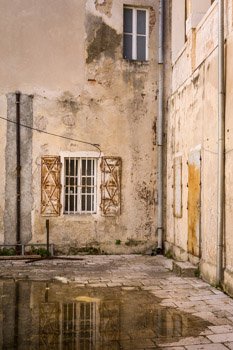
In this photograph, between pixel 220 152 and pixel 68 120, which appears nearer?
pixel 220 152

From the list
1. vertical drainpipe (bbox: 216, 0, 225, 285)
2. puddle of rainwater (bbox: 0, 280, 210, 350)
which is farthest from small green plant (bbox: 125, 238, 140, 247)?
vertical drainpipe (bbox: 216, 0, 225, 285)

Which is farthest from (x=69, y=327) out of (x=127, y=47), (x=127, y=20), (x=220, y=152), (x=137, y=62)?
(x=127, y=20)

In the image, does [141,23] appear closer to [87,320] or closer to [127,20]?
[127,20]

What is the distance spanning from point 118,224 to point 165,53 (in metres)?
5.01

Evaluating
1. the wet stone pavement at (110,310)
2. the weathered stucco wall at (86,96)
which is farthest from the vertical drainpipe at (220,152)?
the weathered stucco wall at (86,96)

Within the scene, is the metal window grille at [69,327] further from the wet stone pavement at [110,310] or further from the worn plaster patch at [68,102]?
the worn plaster patch at [68,102]

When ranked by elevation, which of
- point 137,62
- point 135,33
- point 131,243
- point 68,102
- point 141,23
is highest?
point 141,23

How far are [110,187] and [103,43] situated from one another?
4.03 m

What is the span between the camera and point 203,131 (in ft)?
30.2

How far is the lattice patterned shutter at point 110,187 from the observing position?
492 inches

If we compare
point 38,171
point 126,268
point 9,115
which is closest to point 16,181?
point 38,171

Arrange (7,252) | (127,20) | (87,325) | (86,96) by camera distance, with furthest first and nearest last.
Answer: (127,20) < (86,96) < (7,252) < (87,325)

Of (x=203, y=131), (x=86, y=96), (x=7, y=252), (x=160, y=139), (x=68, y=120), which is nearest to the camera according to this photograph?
(x=203, y=131)

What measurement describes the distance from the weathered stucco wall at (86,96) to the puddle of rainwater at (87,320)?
465cm
